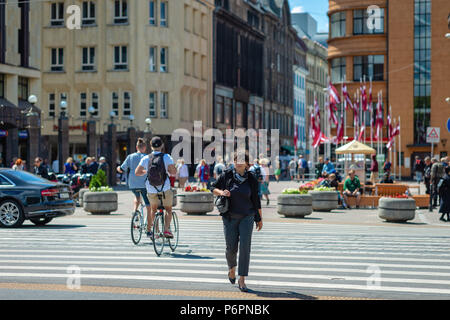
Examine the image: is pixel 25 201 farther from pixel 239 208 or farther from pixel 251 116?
pixel 251 116

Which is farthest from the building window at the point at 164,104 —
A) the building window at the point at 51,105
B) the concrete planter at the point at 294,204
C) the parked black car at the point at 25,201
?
the parked black car at the point at 25,201

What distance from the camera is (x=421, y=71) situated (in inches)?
2889

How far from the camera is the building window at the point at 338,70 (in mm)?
76000

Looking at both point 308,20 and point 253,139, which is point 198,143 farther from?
point 308,20

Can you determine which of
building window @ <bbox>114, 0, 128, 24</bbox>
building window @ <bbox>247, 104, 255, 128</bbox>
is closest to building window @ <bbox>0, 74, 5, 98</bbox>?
building window @ <bbox>114, 0, 128, 24</bbox>

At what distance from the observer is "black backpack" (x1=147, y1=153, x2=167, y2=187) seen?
14094 millimetres

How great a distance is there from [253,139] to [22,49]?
40.1 metres

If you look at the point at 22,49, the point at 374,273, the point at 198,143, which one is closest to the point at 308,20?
the point at 198,143

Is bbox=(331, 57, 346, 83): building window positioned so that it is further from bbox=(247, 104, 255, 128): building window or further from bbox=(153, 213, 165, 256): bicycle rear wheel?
bbox=(153, 213, 165, 256): bicycle rear wheel

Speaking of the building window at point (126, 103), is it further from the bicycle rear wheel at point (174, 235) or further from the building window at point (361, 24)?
the bicycle rear wheel at point (174, 235)

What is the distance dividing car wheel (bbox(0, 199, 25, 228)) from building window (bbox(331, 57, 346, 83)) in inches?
2277

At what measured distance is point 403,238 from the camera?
17844mm


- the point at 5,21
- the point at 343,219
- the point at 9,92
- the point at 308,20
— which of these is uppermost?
the point at 308,20

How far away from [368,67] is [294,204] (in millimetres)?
52535
